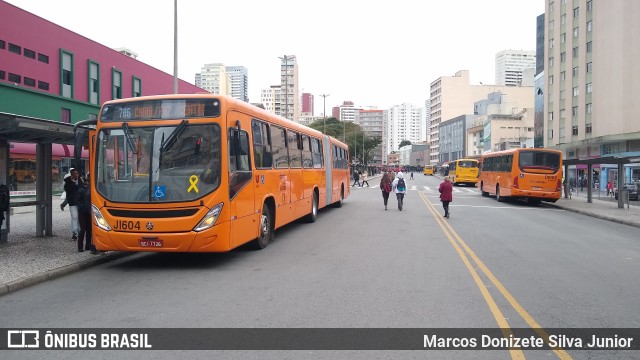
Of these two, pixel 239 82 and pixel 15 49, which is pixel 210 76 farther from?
pixel 15 49

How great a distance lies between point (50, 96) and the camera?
90.4 feet

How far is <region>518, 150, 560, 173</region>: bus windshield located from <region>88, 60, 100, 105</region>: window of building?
27.1m

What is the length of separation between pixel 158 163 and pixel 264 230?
3.15 metres

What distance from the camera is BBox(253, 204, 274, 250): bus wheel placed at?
33.5ft

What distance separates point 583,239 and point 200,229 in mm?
10132

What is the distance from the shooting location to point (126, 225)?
8.09 meters

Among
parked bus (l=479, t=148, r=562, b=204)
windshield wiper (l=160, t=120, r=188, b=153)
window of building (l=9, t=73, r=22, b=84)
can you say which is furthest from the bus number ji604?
window of building (l=9, t=73, r=22, b=84)

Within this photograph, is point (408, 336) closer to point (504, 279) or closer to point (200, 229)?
point (504, 279)

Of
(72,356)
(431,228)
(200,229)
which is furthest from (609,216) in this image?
(72,356)

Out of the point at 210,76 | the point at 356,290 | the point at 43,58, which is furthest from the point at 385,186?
the point at 210,76

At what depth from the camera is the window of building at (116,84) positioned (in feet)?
113

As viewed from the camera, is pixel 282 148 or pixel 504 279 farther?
pixel 282 148

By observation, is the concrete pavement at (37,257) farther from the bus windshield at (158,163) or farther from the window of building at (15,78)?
the window of building at (15,78)

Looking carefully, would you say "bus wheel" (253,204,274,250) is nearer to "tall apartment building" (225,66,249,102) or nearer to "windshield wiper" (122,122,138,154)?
"windshield wiper" (122,122,138,154)
